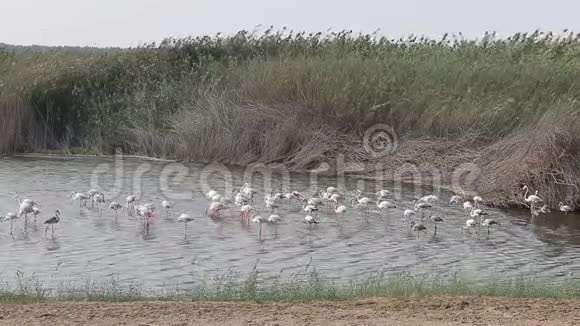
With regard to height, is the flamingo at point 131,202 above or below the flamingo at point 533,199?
below

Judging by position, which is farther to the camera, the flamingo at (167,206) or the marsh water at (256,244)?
the flamingo at (167,206)

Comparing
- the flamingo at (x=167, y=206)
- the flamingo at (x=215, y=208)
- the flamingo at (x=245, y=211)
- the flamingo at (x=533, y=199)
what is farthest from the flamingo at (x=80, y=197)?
the flamingo at (x=533, y=199)

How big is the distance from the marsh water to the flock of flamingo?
159 mm

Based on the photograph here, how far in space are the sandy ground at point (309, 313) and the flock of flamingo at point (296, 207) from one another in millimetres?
6073

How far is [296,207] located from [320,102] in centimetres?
568

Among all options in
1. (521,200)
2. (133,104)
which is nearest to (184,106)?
(133,104)

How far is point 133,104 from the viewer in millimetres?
26422

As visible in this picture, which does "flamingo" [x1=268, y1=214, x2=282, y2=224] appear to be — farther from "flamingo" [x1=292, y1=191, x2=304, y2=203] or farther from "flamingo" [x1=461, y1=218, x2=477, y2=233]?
"flamingo" [x1=461, y1=218, x2=477, y2=233]

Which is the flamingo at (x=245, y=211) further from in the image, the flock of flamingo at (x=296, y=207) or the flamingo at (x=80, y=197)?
the flamingo at (x=80, y=197)

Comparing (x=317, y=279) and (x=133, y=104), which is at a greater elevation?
(x=133, y=104)

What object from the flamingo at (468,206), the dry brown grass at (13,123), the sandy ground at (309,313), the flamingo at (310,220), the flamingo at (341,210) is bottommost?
the sandy ground at (309,313)

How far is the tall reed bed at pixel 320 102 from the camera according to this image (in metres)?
19.6

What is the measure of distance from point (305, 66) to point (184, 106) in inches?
141

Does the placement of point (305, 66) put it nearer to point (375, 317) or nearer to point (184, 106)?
point (184, 106)
